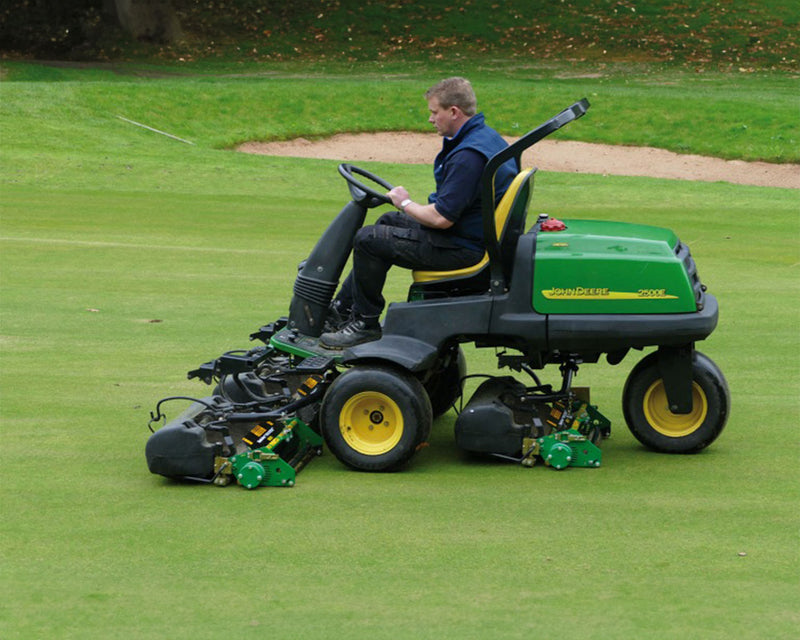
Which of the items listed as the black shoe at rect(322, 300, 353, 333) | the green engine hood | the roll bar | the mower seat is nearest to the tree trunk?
the black shoe at rect(322, 300, 353, 333)

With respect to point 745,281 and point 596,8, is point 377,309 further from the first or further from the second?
point 596,8

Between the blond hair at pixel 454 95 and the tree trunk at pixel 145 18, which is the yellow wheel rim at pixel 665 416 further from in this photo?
the tree trunk at pixel 145 18

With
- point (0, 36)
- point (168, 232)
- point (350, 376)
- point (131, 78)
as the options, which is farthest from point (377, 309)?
point (0, 36)

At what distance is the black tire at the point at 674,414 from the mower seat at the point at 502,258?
872 mm

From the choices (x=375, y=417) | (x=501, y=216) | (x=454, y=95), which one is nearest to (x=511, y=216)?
(x=501, y=216)

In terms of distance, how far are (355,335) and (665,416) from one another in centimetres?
156

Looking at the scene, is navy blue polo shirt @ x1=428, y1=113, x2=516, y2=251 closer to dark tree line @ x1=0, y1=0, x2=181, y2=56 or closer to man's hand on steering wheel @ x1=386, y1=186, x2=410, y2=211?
man's hand on steering wheel @ x1=386, y1=186, x2=410, y2=211

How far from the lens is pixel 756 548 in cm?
509

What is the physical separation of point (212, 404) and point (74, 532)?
118cm

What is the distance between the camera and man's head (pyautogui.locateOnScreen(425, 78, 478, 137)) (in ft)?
20.6

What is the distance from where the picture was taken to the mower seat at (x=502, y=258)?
6168mm

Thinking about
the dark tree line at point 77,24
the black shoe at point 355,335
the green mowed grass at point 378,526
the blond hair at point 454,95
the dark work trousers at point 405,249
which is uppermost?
the dark tree line at point 77,24

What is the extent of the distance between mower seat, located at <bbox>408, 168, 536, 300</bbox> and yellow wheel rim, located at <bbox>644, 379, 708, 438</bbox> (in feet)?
3.11

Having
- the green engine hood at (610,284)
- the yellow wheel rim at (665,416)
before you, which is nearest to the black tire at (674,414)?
the yellow wheel rim at (665,416)
